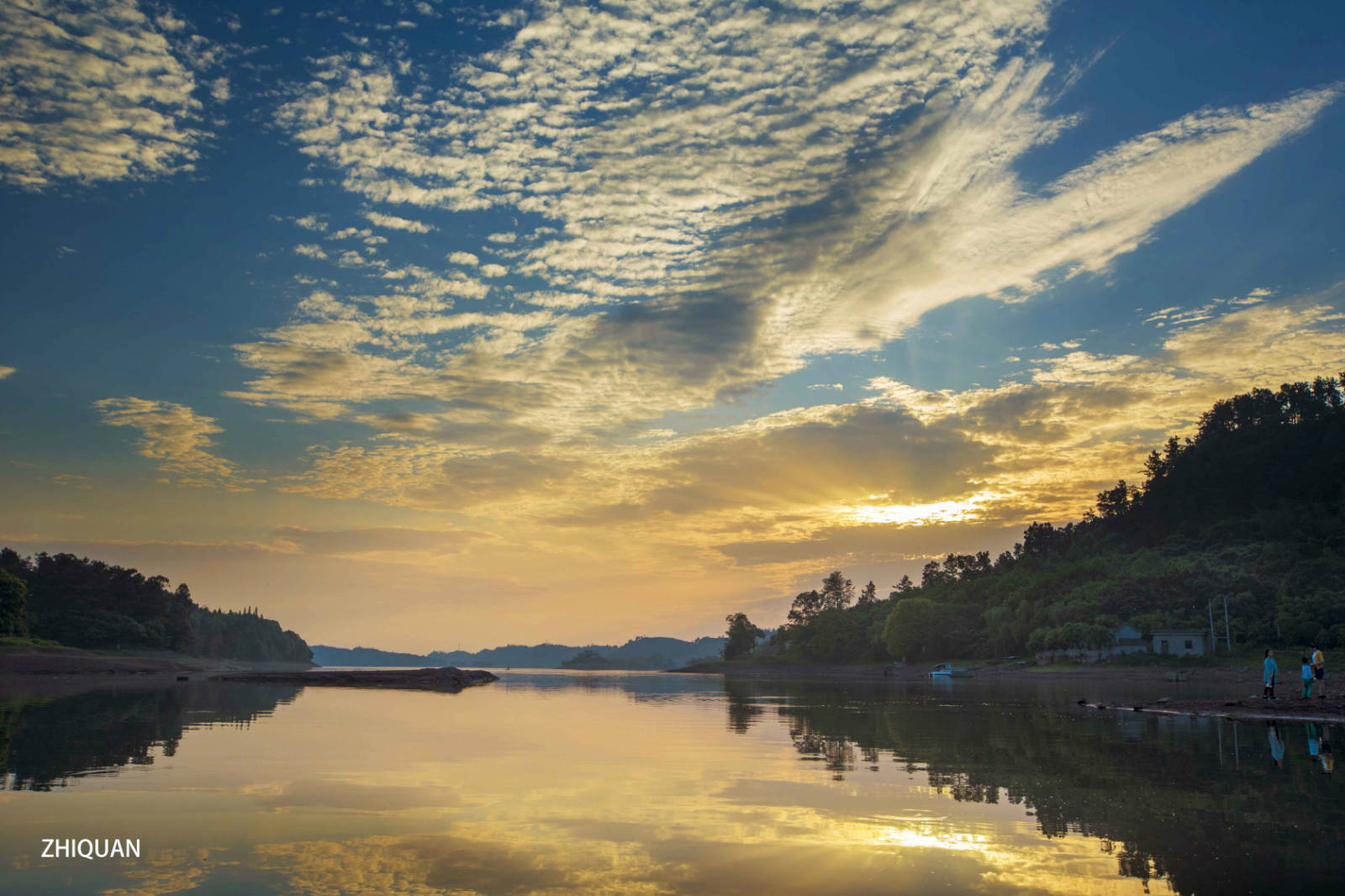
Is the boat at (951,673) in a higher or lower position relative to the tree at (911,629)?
lower

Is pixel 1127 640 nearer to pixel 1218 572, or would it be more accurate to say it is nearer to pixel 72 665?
pixel 1218 572

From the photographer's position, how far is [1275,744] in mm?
25141

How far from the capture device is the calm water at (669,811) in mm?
10797

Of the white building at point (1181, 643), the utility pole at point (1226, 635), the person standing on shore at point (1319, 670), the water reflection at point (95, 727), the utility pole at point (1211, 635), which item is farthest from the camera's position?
the white building at point (1181, 643)

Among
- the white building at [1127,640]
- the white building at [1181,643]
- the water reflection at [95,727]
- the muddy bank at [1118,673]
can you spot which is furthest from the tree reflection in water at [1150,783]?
the white building at [1127,640]

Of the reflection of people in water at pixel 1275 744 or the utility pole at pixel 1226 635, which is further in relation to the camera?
the utility pole at pixel 1226 635

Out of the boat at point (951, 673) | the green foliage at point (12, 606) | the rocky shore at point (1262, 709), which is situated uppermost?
the green foliage at point (12, 606)

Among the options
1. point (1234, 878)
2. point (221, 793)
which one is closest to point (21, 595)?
point (221, 793)

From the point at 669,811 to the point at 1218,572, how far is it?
498ft

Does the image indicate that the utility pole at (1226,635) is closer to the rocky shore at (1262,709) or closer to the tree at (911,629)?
the tree at (911,629)

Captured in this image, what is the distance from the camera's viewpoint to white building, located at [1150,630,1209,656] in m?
112

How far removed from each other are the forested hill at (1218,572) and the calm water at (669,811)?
96.7 metres

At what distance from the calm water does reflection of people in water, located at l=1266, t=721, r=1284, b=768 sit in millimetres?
194

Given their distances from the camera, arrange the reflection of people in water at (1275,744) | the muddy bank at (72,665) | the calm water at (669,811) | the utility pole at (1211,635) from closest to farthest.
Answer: the calm water at (669,811) < the reflection of people in water at (1275,744) < the muddy bank at (72,665) < the utility pole at (1211,635)
